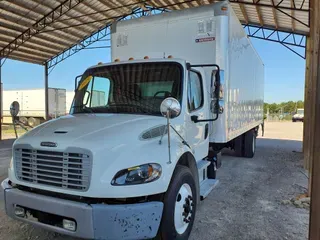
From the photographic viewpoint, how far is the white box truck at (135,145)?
277cm

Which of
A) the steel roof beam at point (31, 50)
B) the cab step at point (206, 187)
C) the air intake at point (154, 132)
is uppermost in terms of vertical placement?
the steel roof beam at point (31, 50)

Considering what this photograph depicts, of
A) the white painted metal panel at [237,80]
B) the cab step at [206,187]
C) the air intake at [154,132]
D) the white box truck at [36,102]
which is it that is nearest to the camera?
the air intake at [154,132]

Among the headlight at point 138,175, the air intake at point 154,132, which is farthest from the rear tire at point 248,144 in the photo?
the headlight at point 138,175

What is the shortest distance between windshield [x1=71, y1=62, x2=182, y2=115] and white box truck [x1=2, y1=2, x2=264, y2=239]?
15 mm

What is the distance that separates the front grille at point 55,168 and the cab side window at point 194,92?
185 centimetres

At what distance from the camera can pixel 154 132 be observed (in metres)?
3.36

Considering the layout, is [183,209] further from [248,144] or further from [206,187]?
[248,144]

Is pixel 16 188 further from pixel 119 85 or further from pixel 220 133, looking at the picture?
pixel 220 133

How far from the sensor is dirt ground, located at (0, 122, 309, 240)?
3.85 metres

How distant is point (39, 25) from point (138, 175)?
16.5 m

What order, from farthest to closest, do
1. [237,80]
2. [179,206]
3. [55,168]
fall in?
[237,80], [179,206], [55,168]

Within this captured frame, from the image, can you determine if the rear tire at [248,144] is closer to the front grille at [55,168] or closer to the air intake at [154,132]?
the air intake at [154,132]

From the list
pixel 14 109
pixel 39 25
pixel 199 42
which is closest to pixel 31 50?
pixel 39 25

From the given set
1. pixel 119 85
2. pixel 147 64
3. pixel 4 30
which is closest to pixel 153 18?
pixel 147 64
